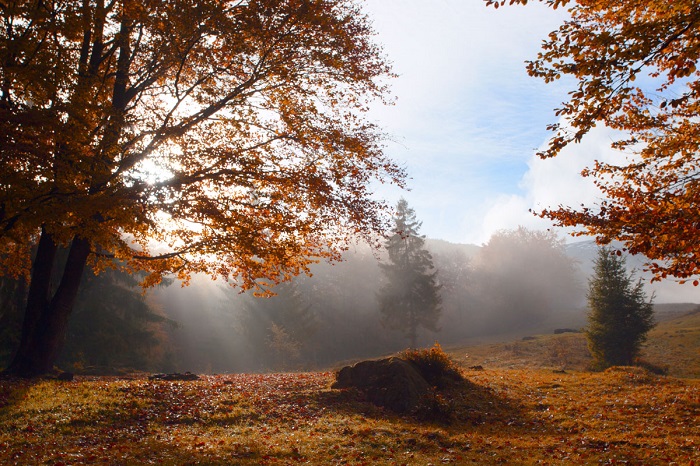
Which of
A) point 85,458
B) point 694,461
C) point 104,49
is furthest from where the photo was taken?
point 104,49

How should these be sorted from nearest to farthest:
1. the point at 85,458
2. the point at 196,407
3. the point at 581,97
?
the point at 581,97
the point at 85,458
the point at 196,407

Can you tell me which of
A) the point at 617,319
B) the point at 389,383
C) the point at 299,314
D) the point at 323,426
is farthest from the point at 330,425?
the point at 299,314

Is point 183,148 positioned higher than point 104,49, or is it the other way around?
point 104,49

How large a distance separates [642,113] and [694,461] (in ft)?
23.6

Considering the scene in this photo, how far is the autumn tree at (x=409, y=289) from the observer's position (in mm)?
51906

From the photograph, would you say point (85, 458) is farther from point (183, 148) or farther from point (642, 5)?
point (642, 5)

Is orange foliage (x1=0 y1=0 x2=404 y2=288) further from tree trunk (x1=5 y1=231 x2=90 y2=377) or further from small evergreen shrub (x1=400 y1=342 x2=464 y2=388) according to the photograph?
small evergreen shrub (x1=400 y1=342 x2=464 y2=388)

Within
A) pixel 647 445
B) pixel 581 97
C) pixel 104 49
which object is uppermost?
pixel 104 49

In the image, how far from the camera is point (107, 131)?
1066 cm

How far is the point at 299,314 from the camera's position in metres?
47.8

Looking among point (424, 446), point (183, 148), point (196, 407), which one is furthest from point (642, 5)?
point (196, 407)

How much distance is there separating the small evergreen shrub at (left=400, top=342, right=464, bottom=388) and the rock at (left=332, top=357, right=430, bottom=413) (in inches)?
28.9

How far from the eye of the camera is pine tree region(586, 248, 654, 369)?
29797 millimetres

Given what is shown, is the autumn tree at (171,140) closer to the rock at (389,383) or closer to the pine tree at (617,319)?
the rock at (389,383)
